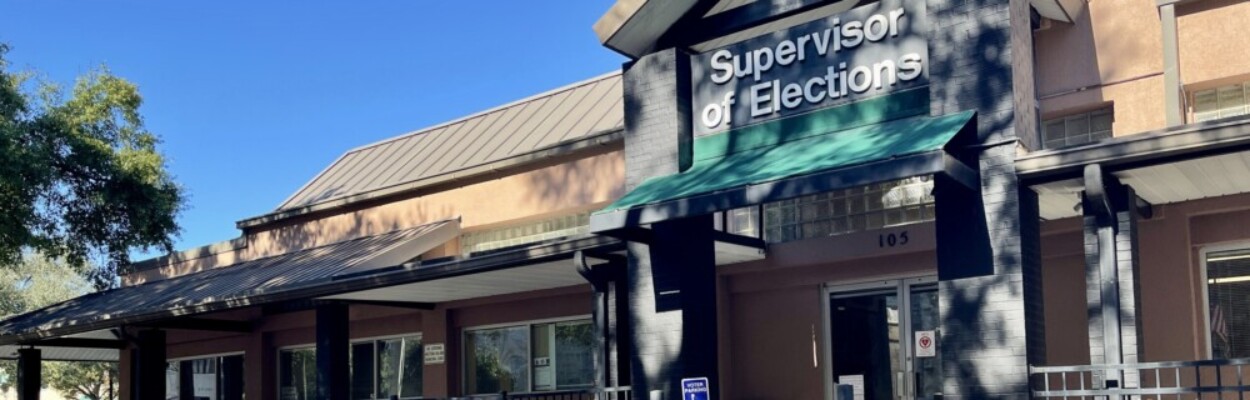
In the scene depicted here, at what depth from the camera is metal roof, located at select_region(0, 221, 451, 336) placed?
53.9 ft

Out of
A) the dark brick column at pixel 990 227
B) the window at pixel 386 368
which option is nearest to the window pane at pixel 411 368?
the window at pixel 386 368

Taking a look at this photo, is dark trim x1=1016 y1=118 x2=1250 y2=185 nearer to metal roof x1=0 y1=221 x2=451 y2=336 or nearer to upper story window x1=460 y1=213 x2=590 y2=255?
upper story window x1=460 y1=213 x2=590 y2=255

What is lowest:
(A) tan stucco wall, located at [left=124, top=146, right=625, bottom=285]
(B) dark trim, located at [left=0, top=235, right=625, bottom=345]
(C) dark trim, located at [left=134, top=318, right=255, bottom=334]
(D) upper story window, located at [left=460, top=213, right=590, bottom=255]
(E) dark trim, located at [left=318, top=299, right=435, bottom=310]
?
(C) dark trim, located at [left=134, top=318, right=255, bottom=334]

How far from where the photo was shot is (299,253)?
19.7 metres

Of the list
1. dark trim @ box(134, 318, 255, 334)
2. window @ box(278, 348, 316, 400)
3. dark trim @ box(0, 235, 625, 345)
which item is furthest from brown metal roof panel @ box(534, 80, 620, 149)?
dark trim @ box(134, 318, 255, 334)

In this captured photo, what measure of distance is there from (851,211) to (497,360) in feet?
19.2

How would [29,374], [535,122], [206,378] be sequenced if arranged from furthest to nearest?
1. [206,378]
2. [29,374]
3. [535,122]

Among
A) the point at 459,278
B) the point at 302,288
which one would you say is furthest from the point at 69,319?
the point at 459,278

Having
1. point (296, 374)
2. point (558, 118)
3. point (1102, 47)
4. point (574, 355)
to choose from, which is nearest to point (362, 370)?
point (296, 374)

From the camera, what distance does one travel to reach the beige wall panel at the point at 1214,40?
11727mm

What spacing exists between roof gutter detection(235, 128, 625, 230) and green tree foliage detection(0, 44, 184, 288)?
2002mm

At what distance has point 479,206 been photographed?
1761cm

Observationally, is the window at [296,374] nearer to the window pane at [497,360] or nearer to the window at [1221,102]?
the window pane at [497,360]

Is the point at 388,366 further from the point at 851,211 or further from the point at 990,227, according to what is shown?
the point at 990,227
